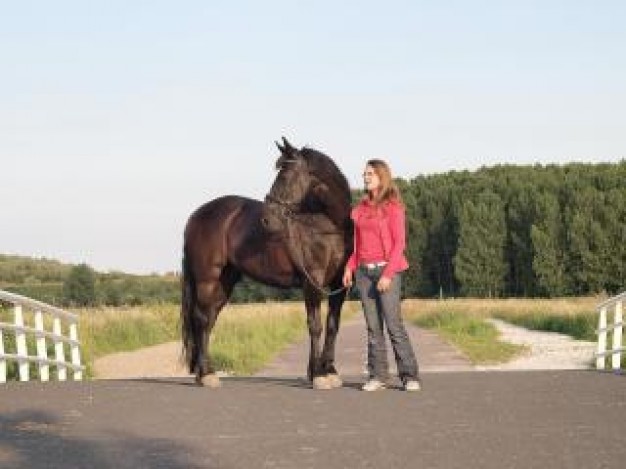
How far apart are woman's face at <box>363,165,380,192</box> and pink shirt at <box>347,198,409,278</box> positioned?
18 centimetres

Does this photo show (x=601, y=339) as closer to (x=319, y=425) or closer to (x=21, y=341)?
(x=21, y=341)

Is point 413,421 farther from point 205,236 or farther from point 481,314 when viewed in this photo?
point 481,314

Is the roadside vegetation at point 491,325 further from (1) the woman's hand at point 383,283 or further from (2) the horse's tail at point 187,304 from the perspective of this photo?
(1) the woman's hand at point 383,283

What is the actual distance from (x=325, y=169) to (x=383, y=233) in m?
1.01

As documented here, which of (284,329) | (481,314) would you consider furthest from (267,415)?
(481,314)

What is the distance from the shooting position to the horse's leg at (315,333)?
1138 centimetres

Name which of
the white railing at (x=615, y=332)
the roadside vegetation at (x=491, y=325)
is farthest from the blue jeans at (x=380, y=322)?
the roadside vegetation at (x=491, y=325)

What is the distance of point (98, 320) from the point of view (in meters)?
32.7

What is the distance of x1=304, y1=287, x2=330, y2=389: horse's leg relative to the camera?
11383mm

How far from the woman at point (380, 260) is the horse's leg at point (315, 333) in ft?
1.35

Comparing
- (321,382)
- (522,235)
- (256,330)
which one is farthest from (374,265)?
(522,235)

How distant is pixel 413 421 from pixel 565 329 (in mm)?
31427

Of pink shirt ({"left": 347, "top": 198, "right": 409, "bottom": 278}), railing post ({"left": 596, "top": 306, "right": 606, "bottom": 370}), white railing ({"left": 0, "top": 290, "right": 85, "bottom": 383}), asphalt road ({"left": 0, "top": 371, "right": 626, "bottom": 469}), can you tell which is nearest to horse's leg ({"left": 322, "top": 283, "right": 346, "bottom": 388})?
asphalt road ({"left": 0, "top": 371, "right": 626, "bottom": 469})

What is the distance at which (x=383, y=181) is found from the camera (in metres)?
10.7
